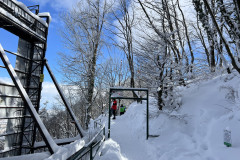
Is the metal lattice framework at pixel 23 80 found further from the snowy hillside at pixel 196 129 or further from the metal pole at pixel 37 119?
the snowy hillside at pixel 196 129

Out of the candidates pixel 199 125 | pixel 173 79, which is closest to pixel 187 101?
pixel 173 79

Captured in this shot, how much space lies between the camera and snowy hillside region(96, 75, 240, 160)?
405 cm

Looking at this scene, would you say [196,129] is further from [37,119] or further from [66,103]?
[66,103]

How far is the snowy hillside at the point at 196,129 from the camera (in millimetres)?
4051

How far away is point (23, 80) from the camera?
762 centimetres

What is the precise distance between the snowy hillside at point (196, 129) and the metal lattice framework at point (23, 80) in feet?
10.5

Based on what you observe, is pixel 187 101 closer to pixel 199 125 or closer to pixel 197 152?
pixel 199 125

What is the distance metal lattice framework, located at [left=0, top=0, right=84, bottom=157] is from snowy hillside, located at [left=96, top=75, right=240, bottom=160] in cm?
321

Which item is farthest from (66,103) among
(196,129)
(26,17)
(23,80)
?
(196,129)

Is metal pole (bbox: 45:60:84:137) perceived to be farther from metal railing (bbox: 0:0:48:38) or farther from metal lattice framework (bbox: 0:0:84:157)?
metal railing (bbox: 0:0:48:38)

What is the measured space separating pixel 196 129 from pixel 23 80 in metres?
8.07

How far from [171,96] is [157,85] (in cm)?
85

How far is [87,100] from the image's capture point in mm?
12984

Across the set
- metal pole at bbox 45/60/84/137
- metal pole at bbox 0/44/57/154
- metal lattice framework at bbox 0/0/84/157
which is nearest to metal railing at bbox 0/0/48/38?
metal lattice framework at bbox 0/0/84/157
